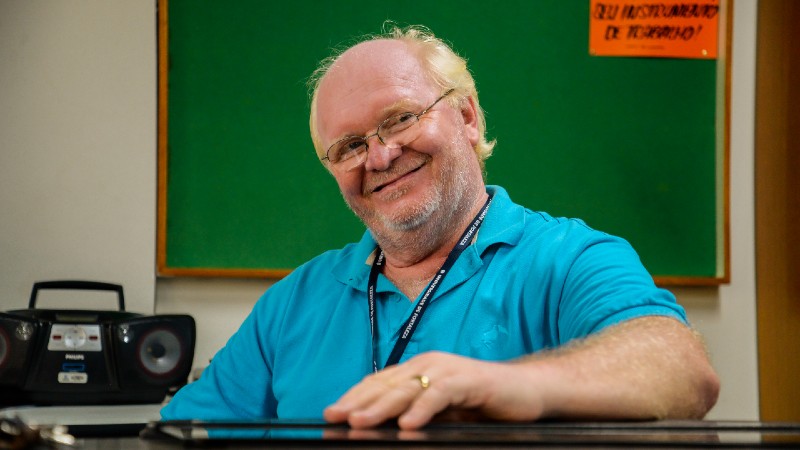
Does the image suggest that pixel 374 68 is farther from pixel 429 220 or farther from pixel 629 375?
pixel 629 375

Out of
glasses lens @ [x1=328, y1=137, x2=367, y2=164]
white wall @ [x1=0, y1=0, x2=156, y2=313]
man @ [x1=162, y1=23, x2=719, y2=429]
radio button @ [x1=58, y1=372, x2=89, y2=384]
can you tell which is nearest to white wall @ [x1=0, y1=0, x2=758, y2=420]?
white wall @ [x1=0, y1=0, x2=156, y2=313]

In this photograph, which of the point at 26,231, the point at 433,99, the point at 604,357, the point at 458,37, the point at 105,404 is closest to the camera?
the point at 604,357

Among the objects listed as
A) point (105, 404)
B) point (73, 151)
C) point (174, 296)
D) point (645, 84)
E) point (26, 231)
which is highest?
point (645, 84)

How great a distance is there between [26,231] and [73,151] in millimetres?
240

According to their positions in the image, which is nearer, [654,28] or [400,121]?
[400,121]

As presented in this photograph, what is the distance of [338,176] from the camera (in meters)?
1.57

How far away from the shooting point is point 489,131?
2.38 meters

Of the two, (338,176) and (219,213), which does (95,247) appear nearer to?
(219,213)

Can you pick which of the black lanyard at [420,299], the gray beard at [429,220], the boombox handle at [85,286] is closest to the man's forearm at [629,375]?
the black lanyard at [420,299]

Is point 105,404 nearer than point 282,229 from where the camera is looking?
Yes

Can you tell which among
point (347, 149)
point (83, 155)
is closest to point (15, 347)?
point (83, 155)

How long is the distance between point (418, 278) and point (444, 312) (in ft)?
0.58

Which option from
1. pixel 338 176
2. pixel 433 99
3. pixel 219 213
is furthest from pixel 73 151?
pixel 433 99

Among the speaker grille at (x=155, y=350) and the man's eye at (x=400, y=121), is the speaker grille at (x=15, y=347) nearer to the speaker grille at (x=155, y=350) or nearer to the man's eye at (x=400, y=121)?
the speaker grille at (x=155, y=350)
